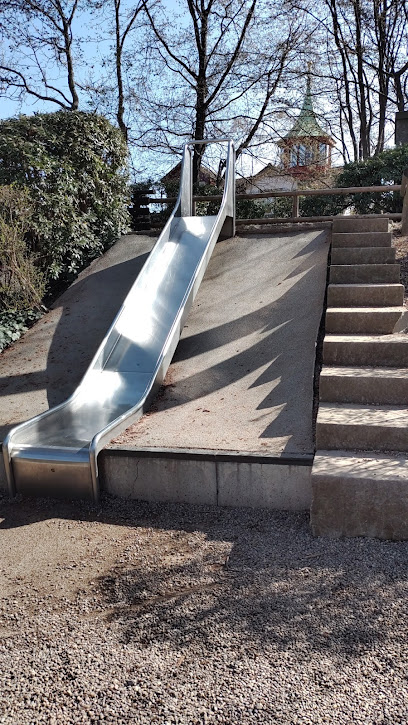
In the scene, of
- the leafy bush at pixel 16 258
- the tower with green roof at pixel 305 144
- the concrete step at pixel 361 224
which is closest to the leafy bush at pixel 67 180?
the leafy bush at pixel 16 258

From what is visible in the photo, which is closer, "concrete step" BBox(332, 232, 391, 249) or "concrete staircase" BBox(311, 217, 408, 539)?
"concrete staircase" BBox(311, 217, 408, 539)

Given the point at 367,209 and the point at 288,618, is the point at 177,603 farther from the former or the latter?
the point at 367,209

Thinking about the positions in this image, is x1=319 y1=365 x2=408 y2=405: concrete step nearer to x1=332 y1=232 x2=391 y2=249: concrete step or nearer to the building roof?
x1=332 y1=232 x2=391 y2=249: concrete step

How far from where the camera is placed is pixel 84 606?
269 centimetres

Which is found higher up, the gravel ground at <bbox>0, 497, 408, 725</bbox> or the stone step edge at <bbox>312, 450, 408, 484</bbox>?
the stone step edge at <bbox>312, 450, 408, 484</bbox>

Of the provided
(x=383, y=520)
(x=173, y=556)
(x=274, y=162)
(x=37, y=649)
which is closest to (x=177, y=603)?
(x=173, y=556)

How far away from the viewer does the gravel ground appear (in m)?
2.07

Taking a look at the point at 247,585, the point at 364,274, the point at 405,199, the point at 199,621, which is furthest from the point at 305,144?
the point at 199,621

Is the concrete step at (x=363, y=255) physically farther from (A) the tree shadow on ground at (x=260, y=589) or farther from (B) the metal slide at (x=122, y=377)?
(A) the tree shadow on ground at (x=260, y=589)

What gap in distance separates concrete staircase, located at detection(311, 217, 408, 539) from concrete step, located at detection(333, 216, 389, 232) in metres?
0.41

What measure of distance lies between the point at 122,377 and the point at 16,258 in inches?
103

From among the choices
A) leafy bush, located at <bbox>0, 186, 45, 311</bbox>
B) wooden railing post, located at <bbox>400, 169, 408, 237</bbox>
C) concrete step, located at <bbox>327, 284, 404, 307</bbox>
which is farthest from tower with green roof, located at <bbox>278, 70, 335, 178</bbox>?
concrete step, located at <bbox>327, 284, 404, 307</bbox>

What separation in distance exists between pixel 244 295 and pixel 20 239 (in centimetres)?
282

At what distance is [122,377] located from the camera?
5082 millimetres
